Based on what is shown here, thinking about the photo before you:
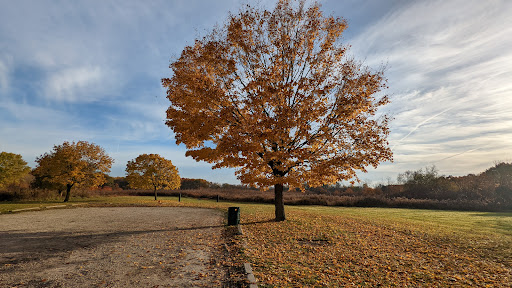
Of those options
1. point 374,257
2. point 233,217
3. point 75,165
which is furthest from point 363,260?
point 75,165

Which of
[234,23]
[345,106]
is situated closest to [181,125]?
[234,23]

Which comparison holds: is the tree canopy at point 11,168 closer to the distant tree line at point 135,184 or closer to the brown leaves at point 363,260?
the distant tree line at point 135,184

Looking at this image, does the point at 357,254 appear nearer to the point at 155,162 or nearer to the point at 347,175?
the point at 347,175

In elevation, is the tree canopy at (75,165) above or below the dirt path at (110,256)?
above

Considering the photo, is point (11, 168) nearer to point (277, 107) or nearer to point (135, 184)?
point (135, 184)

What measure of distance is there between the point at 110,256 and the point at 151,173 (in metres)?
33.1

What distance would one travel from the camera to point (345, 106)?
13344 millimetres

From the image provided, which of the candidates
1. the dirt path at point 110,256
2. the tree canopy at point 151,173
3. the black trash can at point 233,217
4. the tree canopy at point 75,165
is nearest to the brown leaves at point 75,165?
the tree canopy at point 75,165

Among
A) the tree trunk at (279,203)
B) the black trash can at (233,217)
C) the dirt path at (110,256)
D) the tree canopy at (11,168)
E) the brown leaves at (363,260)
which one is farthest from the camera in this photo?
the tree canopy at (11,168)

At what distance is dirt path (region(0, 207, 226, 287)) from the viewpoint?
636 centimetres

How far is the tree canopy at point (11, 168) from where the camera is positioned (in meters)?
38.0

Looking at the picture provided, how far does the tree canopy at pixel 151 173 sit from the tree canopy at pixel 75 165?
5.41 metres

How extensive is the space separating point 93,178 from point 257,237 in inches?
1171

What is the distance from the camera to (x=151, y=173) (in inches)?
1553
